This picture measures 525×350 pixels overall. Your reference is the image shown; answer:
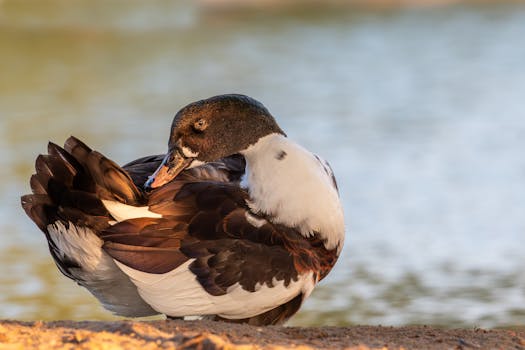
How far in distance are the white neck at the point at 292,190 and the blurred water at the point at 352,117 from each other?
96.2 inches

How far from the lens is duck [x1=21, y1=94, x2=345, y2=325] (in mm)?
5453

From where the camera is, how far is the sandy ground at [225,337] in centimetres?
450

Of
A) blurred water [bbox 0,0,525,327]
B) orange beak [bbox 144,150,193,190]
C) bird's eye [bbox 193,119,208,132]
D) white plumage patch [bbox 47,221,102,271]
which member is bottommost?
white plumage patch [bbox 47,221,102,271]

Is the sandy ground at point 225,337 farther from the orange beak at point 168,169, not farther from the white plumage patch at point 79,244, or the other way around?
the orange beak at point 168,169

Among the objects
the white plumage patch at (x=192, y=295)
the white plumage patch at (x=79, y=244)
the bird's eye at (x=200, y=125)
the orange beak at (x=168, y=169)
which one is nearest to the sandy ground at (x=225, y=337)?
the white plumage patch at (x=192, y=295)

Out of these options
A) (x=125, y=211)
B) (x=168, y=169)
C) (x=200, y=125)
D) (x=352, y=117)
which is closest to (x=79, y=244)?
(x=125, y=211)

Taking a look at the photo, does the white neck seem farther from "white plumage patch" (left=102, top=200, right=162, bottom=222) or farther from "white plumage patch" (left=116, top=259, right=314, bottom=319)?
"white plumage patch" (left=102, top=200, right=162, bottom=222)

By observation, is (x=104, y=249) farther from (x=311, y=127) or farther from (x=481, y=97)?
(x=481, y=97)

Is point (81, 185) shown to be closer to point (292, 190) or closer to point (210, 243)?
point (210, 243)

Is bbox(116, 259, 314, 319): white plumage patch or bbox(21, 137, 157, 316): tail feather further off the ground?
bbox(21, 137, 157, 316): tail feather

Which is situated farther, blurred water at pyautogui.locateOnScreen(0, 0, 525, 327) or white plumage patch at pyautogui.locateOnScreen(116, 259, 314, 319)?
blurred water at pyautogui.locateOnScreen(0, 0, 525, 327)

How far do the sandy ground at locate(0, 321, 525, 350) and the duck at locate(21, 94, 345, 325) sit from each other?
302 mm

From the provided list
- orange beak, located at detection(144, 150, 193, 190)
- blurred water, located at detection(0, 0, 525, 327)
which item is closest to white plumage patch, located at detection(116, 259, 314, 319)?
orange beak, located at detection(144, 150, 193, 190)

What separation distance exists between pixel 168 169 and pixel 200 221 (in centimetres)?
36
